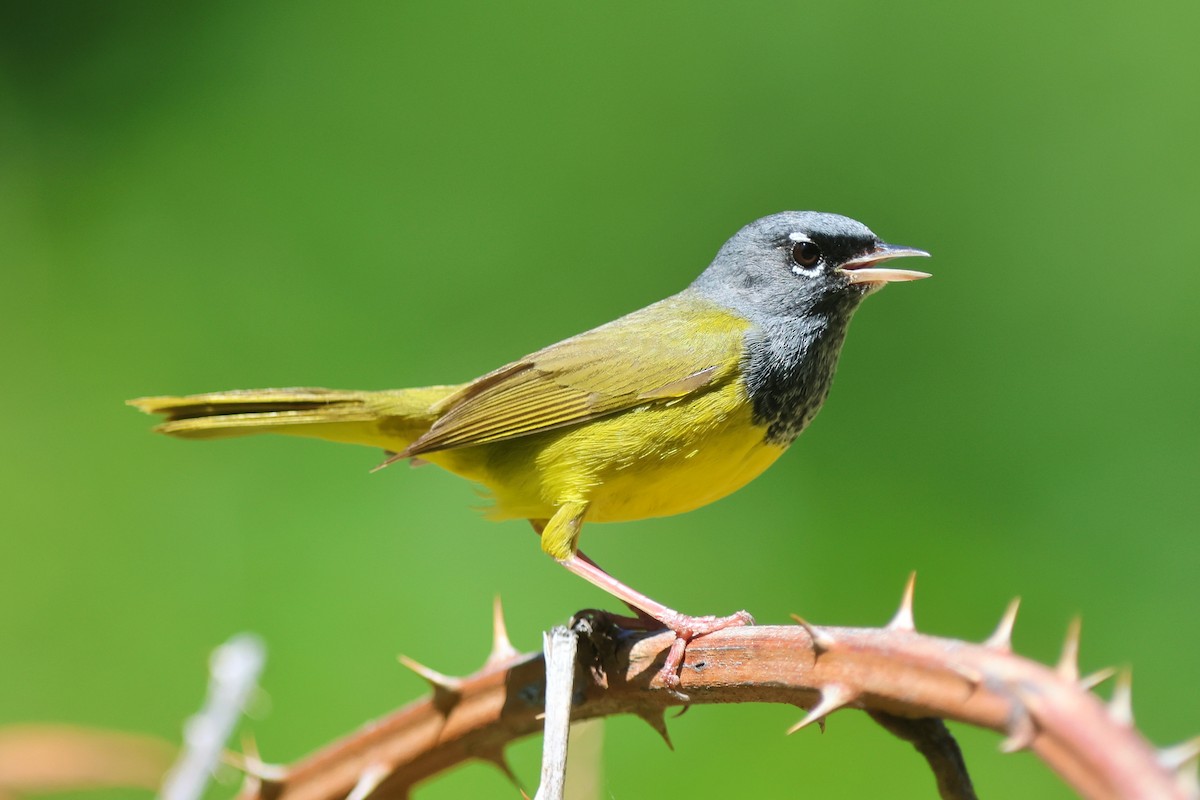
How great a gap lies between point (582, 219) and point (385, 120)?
1.18 meters

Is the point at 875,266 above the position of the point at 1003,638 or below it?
above

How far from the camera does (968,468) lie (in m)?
5.05

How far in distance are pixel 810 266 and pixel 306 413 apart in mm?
1521

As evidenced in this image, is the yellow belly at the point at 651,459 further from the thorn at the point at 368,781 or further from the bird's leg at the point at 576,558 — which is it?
the thorn at the point at 368,781

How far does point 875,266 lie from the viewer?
143 inches

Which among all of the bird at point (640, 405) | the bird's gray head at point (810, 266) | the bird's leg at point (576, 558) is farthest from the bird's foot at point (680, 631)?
the bird's gray head at point (810, 266)

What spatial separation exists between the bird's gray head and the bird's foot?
113cm

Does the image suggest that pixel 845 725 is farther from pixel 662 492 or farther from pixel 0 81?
pixel 0 81

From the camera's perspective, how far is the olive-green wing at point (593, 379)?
10.7 ft

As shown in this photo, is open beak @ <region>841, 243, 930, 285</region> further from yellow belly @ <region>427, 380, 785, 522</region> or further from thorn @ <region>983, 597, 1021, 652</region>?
thorn @ <region>983, 597, 1021, 652</region>

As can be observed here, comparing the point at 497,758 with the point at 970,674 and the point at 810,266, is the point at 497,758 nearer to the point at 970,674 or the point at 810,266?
the point at 970,674

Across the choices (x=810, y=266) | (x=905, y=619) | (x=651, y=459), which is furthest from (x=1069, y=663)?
(x=810, y=266)

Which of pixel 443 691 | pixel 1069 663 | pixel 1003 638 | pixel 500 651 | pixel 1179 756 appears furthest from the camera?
pixel 500 651

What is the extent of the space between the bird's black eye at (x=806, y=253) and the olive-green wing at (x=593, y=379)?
258 mm
